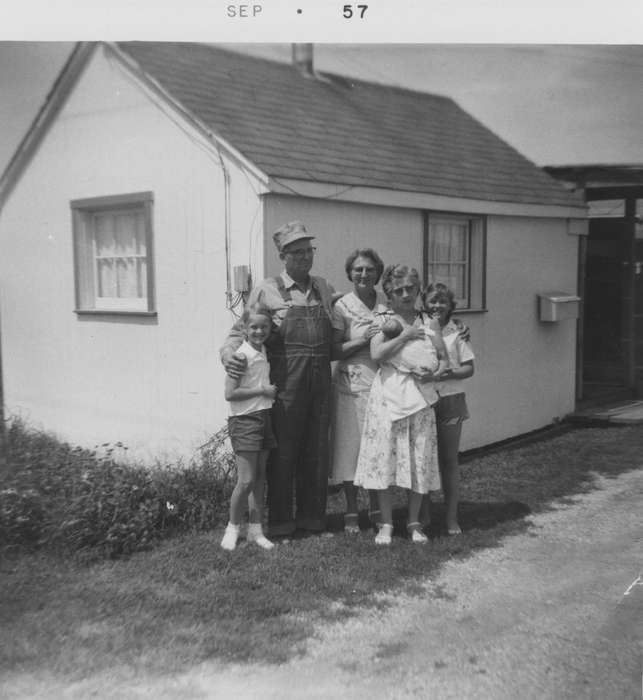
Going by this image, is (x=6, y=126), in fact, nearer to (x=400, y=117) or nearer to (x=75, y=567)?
(x=75, y=567)

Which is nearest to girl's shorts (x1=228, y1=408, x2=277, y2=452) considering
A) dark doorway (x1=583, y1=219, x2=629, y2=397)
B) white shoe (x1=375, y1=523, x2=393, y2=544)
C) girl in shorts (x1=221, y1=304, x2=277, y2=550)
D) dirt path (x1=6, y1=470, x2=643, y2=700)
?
girl in shorts (x1=221, y1=304, x2=277, y2=550)

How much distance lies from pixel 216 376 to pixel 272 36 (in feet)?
9.41

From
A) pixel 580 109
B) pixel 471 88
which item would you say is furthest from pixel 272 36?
pixel 580 109

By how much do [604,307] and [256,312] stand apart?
7.13 m

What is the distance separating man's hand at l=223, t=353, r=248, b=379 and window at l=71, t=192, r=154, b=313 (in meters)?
2.26

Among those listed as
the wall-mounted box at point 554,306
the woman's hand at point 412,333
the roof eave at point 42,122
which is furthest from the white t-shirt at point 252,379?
the wall-mounted box at point 554,306

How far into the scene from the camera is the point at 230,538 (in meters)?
4.57

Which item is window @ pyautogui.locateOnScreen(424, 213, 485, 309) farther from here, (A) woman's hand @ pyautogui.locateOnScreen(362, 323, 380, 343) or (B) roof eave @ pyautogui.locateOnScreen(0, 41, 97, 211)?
(B) roof eave @ pyautogui.locateOnScreen(0, 41, 97, 211)

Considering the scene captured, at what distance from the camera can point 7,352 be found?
699cm

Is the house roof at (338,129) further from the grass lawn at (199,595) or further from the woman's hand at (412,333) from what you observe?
the grass lawn at (199,595)

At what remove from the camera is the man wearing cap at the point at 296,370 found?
4594 mm

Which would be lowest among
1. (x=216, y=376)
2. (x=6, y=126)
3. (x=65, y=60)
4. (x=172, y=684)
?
(x=172, y=684)

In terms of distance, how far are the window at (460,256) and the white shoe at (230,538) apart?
356cm

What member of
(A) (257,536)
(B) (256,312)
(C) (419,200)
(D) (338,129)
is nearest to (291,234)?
(B) (256,312)
